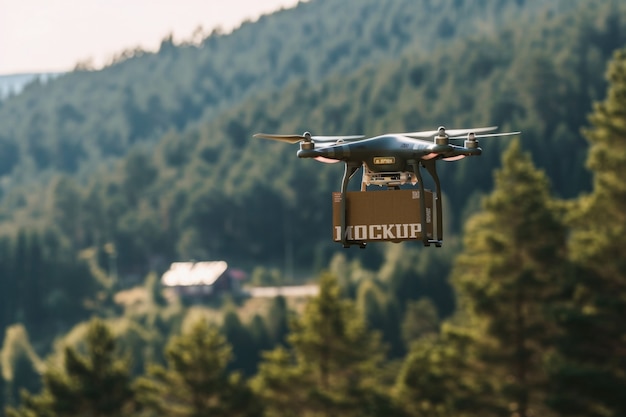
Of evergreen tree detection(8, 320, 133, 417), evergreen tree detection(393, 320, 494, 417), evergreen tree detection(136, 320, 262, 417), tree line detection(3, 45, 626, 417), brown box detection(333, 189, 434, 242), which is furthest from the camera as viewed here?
evergreen tree detection(8, 320, 133, 417)

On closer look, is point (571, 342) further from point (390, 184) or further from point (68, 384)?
point (390, 184)

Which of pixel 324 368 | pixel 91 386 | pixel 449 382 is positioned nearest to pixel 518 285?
pixel 449 382

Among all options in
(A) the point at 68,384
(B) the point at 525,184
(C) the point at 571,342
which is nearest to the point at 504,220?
(B) the point at 525,184

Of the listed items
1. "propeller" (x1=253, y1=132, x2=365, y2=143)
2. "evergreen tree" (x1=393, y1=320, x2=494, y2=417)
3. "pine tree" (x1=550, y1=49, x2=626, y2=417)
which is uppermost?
"propeller" (x1=253, y1=132, x2=365, y2=143)

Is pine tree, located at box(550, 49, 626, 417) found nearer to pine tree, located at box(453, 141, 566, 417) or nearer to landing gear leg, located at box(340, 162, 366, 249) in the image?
pine tree, located at box(453, 141, 566, 417)

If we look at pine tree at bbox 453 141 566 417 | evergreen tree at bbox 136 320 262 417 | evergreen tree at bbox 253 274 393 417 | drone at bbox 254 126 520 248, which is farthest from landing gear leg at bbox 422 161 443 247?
evergreen tree at bbox 253 274 393 417

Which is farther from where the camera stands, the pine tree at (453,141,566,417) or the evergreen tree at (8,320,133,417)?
the evergreen tree at (8,320,133,417)

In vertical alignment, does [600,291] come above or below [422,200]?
below

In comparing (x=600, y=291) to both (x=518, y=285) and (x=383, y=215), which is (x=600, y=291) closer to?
(x=518, y=285)
